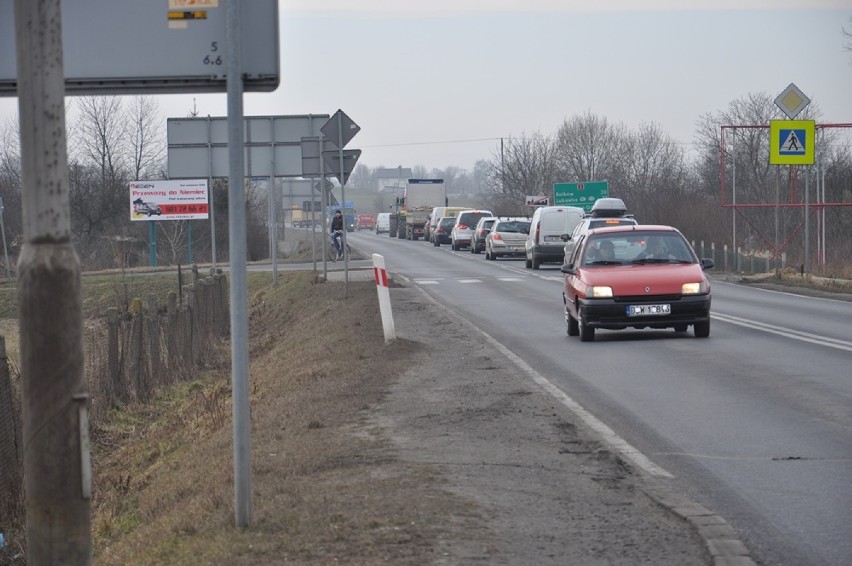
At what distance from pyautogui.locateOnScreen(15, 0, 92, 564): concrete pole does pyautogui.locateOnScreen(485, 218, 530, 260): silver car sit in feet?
154

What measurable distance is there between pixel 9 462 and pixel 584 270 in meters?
9.39

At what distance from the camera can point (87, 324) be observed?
28.6 m

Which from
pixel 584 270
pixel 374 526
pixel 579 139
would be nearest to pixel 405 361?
pixel 584 270

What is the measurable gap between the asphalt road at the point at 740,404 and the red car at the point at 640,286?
336mm

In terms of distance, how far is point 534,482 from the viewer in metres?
7.66

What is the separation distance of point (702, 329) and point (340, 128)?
8401mm

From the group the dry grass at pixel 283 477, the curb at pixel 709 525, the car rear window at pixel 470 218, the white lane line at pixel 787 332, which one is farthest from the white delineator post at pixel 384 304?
the car rear window at pixel 470 218

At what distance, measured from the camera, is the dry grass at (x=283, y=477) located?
6066 mm

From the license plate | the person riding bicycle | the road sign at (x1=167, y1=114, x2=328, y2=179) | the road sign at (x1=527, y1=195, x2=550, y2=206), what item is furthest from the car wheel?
the road sign at (x1=527, y1=195, x2=550, y2=206)

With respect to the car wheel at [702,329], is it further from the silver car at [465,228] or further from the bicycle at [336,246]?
the silver car at [465,228]

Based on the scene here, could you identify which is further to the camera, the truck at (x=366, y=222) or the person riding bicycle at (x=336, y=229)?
the truck at (x=366, y=222)

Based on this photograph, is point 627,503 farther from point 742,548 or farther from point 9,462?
point 9,462

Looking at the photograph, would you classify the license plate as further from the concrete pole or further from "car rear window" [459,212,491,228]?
"car rear window" [459,212,491,228]

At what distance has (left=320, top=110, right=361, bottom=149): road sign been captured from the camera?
22.7 metres
